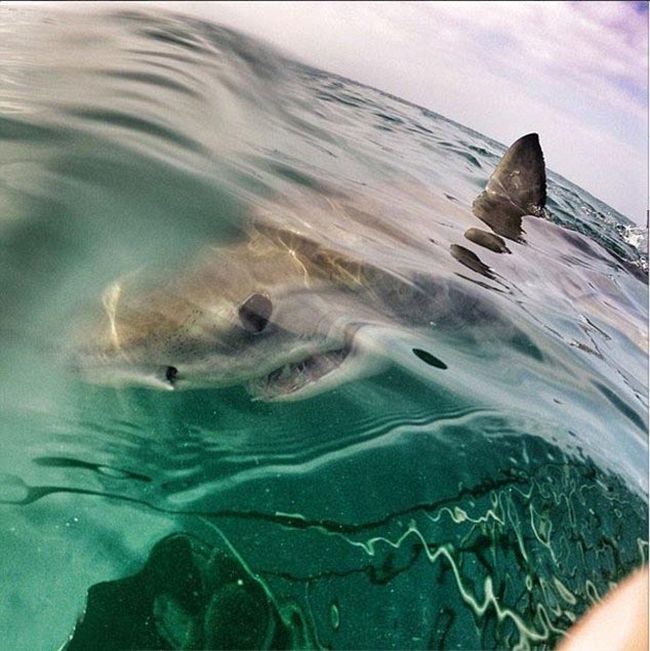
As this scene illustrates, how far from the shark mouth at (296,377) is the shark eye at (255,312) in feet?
0.89

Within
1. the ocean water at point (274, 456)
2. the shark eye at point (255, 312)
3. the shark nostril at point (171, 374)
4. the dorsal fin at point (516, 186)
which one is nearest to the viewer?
the ocean water at point (274, 456)

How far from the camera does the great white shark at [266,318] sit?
2818 mm

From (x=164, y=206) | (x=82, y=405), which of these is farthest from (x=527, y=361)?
(x=82, y=405)

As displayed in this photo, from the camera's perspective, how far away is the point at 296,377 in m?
3.01

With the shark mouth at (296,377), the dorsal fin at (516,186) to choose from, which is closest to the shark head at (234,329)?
the shark mouth at (296,377)

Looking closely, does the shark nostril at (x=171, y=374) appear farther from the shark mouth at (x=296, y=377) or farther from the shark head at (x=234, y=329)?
the shark mouth at (x=296, y=377)

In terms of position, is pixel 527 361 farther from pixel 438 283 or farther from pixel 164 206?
pixel 164 206

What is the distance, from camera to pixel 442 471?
8.96ft

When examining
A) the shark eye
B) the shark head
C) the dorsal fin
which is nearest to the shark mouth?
the shark head

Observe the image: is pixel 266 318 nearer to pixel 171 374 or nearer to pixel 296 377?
pixel 296 377

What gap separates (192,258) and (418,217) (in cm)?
342

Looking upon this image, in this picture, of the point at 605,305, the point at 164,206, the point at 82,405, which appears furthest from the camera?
the point at 605,305

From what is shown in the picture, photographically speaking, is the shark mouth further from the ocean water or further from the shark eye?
the shark eye

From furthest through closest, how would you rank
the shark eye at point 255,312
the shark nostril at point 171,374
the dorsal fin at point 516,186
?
the dorsal fin at point 516,186, the shark eye at point 255,312, the shark nostril at point 171,374
